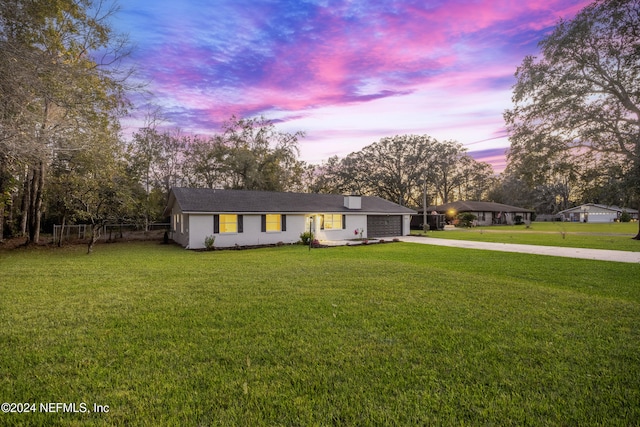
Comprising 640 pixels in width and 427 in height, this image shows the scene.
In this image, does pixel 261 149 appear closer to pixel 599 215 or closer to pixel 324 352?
pixel 324 352

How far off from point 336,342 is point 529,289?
16.9ft

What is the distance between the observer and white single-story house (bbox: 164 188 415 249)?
16281mm

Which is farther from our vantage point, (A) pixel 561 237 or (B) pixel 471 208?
(B) pixel 471 208

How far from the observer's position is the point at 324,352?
3.53 meters

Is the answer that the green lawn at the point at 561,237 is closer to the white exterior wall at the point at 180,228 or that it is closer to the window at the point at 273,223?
the window at the point at 273,223

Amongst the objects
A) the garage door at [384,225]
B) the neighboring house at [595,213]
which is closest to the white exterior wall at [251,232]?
the garage door at [384,225]

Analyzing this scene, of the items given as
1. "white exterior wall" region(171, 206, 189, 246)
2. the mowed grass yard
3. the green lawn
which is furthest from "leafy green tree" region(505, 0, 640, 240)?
"white exterior wall" region(171, 206, 189, 246)

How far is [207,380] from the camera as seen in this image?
292 cm

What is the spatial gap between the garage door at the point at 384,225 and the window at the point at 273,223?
22.7ft

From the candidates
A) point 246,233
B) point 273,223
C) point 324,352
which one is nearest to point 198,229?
point 246,233

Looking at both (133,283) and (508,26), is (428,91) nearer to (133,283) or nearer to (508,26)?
(508,26)

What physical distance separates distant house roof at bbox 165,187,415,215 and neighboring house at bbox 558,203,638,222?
5439cm

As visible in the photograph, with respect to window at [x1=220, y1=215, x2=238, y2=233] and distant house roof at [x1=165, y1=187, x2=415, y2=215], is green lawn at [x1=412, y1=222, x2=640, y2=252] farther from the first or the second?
window at [x1=220, y1=215, x2=238, y2=233]

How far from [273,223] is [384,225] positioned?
898 cm
